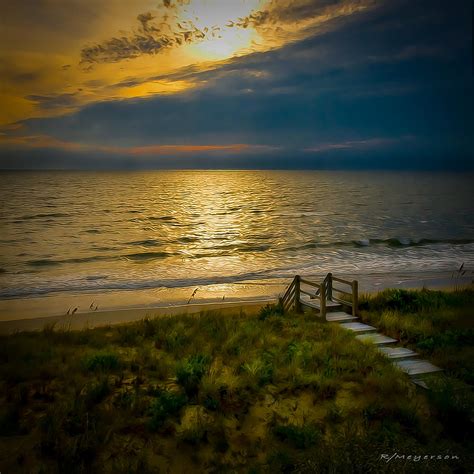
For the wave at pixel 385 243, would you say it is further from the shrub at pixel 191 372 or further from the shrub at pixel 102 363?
the shrub at pixel 102 363

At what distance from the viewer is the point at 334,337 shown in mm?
11742

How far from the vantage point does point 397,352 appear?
11.1 m

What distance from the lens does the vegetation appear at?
699cm

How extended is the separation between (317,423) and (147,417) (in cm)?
319

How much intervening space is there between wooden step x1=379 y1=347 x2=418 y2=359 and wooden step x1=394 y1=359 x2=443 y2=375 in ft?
0.61

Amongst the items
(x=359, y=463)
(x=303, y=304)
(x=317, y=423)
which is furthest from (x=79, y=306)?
(x=359, y=463)

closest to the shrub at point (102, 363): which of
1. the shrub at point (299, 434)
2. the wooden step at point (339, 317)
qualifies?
the shrub at point (299, 434)

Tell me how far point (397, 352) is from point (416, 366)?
2.40 ft

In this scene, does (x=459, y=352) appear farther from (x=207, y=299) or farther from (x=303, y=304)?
(x=207, y=299)

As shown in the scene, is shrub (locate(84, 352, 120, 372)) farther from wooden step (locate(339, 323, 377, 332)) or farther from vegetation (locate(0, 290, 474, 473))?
wooden step (locate(339, 323, 377, 332))

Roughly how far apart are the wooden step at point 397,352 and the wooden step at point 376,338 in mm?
347

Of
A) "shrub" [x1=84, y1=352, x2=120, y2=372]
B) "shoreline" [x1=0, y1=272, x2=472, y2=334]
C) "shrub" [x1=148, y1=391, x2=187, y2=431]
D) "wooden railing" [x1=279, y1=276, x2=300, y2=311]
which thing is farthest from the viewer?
"shoreline" [x1=0, y1=272, x2=472, y2=334]

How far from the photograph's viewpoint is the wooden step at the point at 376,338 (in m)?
11.7

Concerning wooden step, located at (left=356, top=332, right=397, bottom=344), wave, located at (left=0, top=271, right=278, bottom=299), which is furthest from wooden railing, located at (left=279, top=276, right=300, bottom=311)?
wave, located at (left=0, top=271, right=278, bottom=299)
